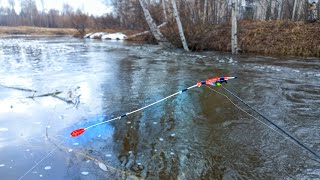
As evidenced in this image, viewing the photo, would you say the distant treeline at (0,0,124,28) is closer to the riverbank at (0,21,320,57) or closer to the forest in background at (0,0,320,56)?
the forest in background at (0,0,320,56)

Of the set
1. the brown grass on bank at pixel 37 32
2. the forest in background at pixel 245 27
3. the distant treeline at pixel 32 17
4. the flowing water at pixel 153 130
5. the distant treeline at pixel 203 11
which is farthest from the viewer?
the distant treeline at pixel 32 17

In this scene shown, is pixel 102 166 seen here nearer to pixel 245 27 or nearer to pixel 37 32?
pixel 245 27

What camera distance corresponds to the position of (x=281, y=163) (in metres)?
4.10

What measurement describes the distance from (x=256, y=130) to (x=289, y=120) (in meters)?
0.97

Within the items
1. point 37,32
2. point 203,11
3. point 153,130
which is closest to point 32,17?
point 37,32

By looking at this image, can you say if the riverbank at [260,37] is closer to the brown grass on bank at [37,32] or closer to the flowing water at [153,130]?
the flowing water at [153,130]

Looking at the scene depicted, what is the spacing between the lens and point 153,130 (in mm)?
5281

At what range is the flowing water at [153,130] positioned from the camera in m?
3.93

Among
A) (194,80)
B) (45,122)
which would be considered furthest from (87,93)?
(194,80)

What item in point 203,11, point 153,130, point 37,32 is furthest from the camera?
point 37,32

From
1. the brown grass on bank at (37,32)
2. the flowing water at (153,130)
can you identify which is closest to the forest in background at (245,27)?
the flowing water at (153,130)

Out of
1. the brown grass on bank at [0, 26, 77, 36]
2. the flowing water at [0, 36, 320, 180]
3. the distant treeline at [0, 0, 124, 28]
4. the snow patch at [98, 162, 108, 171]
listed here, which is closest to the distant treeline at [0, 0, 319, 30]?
the brown grass on bank at [0, 26, 77, 36]

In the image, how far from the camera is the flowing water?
3930 mm

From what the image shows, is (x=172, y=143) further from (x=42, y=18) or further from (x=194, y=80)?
(x=42, y=18)
